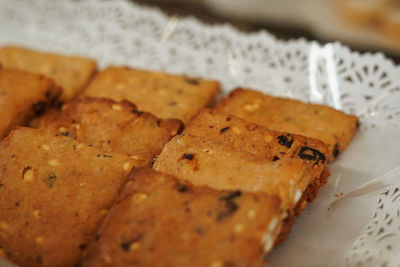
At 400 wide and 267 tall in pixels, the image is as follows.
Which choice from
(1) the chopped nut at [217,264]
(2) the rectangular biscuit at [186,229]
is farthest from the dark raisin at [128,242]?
(1) the chopped nut at [217,264]

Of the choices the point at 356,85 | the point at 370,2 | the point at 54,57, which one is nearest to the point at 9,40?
the point at 54,57

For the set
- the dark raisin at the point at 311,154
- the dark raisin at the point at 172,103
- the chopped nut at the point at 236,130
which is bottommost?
the dark raisin at the point at 172,103

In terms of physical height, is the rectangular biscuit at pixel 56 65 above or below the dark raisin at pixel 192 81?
below

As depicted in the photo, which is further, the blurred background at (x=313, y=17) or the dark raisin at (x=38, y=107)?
the blurred background at (x=313, y=17)

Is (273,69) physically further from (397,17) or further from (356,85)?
(397,17)

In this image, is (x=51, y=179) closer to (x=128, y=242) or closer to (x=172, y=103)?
(x=128, y=242)

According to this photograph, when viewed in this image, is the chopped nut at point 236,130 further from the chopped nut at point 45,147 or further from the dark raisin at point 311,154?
the chopped nut at point 45,147

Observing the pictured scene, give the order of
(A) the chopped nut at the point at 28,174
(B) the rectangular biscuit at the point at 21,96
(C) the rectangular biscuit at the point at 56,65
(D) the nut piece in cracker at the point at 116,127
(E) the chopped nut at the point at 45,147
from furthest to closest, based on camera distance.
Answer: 1. (C) the rectangular biscuit at the point at 56,65
2. (B) the rectangular biscuit at the point at 21,96
3. (D) the nut piece in cracker at the point at 116,127
4. (E) the chopped nut at the point at 45,147
5. (A) the chopped nut at the point at 28,174
